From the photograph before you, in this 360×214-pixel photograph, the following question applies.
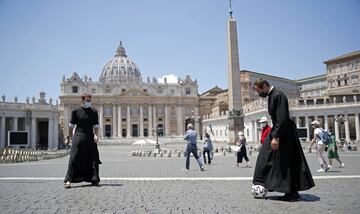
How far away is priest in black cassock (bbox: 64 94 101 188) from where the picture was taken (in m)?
7.68

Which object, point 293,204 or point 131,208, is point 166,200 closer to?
point 131,208

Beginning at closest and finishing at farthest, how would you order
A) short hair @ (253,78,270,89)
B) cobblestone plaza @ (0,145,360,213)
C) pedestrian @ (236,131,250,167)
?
cobblestone plaza @ (0,145,360,213), short hair @ (253,78,270,89), pedestrian @ (236,131,250,167)

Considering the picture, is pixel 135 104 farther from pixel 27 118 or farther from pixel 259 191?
pixel 259 191

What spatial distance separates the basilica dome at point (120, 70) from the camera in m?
115

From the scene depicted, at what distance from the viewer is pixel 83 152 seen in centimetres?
777

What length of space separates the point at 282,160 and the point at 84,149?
4.60 m

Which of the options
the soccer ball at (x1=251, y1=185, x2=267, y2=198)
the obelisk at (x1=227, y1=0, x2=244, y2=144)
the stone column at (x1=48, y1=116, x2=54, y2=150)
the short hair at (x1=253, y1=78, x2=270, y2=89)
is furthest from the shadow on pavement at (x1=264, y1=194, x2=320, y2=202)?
the stone column at (x1=48, y1=116, x2=54, y2=150)

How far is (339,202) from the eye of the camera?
5.54 m

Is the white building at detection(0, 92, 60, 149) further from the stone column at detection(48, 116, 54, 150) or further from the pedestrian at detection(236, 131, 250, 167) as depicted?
the pedestrian at detection(236, 131, 250, 167)

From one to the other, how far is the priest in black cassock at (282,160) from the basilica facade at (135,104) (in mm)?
87711

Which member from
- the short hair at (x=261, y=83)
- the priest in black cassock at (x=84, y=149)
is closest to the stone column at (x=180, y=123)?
the priest in black cassock at (x=84, y=149)

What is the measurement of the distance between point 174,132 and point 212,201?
9641 cm

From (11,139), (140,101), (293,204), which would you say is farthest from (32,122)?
(293,204)

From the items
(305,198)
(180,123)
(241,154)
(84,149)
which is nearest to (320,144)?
(241,154)
